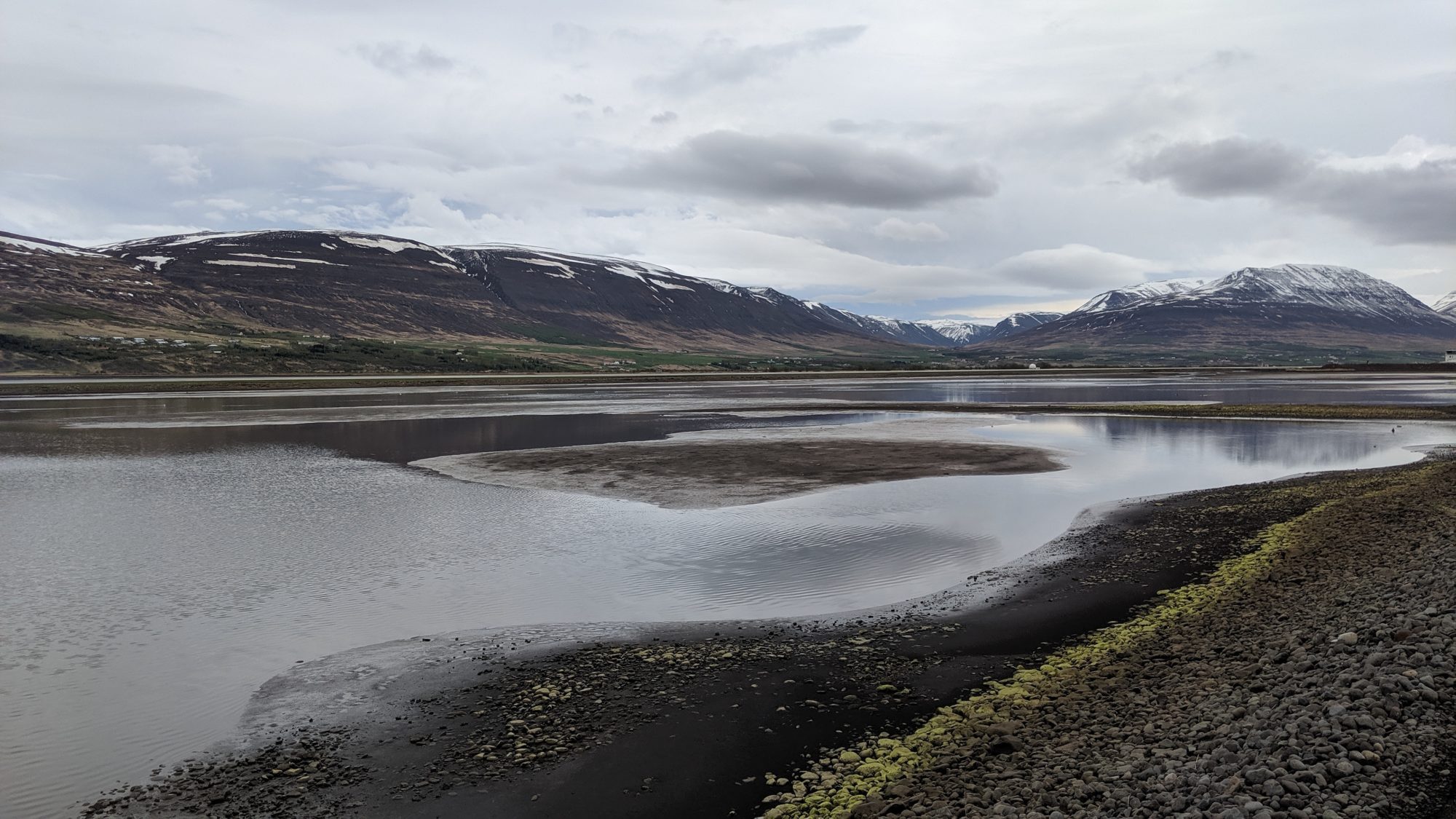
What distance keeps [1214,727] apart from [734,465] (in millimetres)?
28287

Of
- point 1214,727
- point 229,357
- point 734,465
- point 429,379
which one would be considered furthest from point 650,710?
point 229,357

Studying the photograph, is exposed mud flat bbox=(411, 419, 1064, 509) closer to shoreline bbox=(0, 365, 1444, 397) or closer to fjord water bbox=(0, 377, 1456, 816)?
fjord water bbox=(0, 377, 1456, 816)

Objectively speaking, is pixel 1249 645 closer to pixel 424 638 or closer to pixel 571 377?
pixel 424 638

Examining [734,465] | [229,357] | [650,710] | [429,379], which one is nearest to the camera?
[650,710]

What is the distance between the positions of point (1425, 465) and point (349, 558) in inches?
1596

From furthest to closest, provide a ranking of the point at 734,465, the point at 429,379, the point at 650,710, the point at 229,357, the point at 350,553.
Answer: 1. the point at 229,357
2. the point at 429,379
3. the point at 734,465
4. the point at 350,553
5. the point at 650,710

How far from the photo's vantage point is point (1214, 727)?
9062 mm

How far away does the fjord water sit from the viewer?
40.6 ft

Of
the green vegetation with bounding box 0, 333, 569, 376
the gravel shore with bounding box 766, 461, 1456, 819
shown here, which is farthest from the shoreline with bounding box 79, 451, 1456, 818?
the green vegetation with bounding box 0, 333, 569, 376

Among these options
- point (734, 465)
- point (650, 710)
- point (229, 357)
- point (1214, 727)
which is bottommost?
point (650, 710)

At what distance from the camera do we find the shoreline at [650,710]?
9.24m

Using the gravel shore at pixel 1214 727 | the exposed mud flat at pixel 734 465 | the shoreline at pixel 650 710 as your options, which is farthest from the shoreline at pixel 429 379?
the gravel shore at pixel 1214 727

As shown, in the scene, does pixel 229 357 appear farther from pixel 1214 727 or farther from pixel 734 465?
pixel 1214 727

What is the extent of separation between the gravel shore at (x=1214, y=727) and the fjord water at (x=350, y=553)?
5506 millimetres
